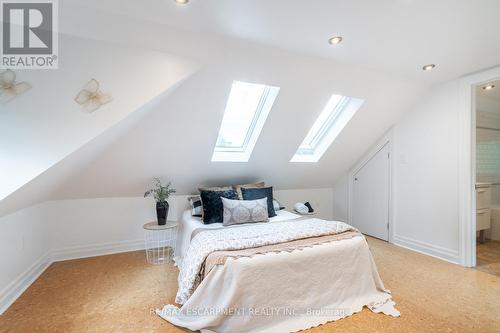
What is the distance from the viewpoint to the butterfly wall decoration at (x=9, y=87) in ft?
5.21

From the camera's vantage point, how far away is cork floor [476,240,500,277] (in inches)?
105

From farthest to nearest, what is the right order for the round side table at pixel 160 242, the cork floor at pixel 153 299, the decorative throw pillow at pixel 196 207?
the round side table at pixel 160 242 → the decorative throw pillow at pixel 196 207 → the cork floor at pixel 153 299

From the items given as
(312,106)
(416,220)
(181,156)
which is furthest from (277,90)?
(416,220)

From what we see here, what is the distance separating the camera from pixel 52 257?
2.86 meters

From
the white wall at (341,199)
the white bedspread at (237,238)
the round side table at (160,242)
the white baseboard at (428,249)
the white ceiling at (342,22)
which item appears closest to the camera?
the white ceiling at (342,22)

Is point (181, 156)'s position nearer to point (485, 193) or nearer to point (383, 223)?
point (383, 223)

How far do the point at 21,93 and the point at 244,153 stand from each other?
2265 mm

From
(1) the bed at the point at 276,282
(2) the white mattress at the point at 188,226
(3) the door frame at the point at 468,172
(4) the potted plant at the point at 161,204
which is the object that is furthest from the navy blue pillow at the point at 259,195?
(3) the door frame at the point at 468,172

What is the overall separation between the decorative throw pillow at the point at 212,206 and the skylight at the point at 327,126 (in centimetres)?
131

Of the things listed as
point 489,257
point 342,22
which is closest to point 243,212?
point 342,22

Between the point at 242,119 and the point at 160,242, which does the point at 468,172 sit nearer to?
the point at 242,119

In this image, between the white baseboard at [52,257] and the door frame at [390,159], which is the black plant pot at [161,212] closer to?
the white baseboard at [52,257]

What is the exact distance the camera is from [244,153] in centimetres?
331

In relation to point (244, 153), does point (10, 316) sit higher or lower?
lower
